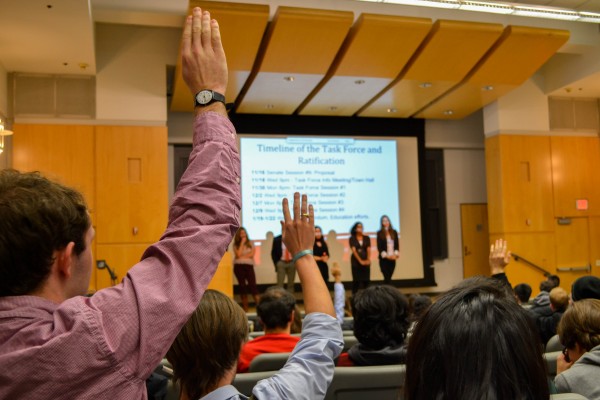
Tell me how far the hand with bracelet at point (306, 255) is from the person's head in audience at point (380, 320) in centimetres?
133

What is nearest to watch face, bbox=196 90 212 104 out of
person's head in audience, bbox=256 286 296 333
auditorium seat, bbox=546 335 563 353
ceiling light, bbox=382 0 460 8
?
person's head in audience, bbox=256 286 296 333

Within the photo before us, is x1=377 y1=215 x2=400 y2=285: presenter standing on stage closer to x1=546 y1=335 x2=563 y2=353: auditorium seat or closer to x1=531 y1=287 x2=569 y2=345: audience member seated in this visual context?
x1=531 y1=287 x2=569 y2=345: audience member seated

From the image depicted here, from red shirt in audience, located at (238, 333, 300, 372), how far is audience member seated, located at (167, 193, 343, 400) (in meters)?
1.34

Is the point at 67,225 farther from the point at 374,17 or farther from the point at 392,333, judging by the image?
the point at 374,17

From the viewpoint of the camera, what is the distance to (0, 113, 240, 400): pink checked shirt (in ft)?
2.50

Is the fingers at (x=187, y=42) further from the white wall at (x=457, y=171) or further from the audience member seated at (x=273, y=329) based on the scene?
the white wall at (x=457, y=171)

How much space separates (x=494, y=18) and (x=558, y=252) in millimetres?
4839

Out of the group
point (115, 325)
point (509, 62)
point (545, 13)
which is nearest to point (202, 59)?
point (115, 325)

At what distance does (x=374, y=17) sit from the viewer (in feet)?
24.4

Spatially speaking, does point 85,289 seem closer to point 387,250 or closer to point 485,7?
point 485,7

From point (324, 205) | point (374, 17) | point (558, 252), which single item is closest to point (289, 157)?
point (324, 205)

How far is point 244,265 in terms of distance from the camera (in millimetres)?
9555

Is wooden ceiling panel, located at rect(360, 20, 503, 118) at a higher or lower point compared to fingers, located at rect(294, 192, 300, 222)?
higher

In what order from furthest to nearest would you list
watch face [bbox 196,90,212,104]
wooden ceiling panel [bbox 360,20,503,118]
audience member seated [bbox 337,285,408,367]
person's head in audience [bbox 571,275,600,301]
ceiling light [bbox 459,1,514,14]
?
1. wooden ceiling panel [bbox 360,20,503,118]
2. ceiling light [bbox 459,1,514,14]
3. person's head in audience [bbox 571,275,600,301]
4. audience member seated [bbox 337,285,408,367]
5. watch face [bbox 196,90,212,104]
